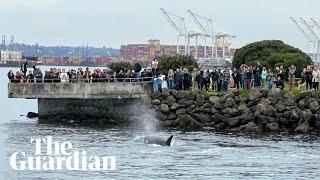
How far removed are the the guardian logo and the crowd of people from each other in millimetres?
14964

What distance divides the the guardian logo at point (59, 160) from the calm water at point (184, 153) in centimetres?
47

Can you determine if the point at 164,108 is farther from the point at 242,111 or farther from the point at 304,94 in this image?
the point at 304,94

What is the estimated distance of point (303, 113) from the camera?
56.2 meters

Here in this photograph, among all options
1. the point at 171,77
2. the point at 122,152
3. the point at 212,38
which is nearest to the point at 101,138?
the point at 122,152

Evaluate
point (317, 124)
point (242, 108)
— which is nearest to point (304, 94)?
point (317, 124)

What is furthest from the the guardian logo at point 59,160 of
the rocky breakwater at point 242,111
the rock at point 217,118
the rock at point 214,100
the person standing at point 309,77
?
the person standing at point 309,77

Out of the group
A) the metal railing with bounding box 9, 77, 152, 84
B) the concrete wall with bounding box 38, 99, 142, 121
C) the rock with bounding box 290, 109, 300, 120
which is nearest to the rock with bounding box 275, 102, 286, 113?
the rock with bounding box 290, 109, 300, 120

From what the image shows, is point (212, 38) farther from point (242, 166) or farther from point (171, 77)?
point (242, 166)

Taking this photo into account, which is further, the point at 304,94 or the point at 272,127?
the point at 304,94

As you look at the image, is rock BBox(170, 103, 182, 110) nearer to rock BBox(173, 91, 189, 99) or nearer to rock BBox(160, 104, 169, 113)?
rock BBox(160, 104, 169, 113)

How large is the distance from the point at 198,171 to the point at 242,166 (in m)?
2.38

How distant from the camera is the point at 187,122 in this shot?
58.7m

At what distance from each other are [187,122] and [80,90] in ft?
25.0

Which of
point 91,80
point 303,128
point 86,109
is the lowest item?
point 303,128
